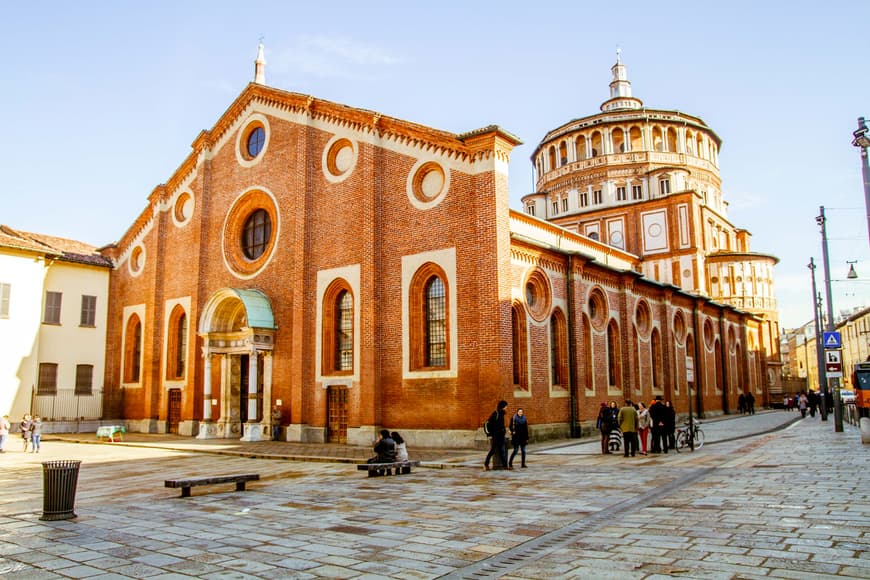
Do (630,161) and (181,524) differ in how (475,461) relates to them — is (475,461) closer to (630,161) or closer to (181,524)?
(181,524)

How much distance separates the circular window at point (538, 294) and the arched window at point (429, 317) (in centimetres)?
335

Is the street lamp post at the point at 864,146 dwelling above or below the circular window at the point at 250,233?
below

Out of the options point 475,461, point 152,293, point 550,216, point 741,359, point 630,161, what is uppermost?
point 630,161

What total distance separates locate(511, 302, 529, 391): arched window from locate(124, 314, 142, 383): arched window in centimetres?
1981

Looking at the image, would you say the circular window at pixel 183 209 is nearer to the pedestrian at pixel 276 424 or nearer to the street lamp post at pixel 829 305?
the pedestrian at pixel 276 424

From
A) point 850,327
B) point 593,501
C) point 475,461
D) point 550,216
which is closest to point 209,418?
point 475,461

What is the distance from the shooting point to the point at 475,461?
17125 millimetres

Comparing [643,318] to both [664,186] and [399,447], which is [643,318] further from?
[399,447]

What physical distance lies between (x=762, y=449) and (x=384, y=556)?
1487cm

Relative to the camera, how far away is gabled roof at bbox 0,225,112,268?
30594mm

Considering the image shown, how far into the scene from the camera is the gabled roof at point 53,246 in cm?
3059

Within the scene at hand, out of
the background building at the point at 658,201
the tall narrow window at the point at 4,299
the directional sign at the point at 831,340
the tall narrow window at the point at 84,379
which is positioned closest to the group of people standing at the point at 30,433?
the tall narrow window at the point at 4,299

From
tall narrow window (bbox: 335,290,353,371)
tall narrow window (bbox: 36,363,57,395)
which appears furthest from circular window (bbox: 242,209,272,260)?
tall narrow window (bbox: 36,363,57,395)

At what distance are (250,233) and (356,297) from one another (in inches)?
305
